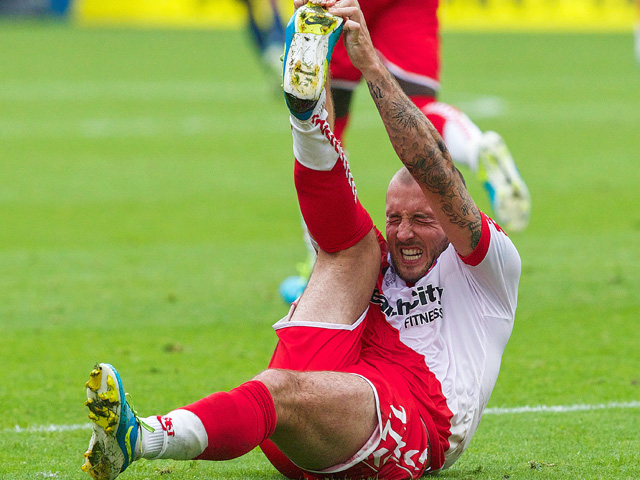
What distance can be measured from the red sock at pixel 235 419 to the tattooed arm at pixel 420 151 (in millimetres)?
827

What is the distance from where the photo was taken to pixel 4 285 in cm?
671

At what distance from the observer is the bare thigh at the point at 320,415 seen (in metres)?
3.13

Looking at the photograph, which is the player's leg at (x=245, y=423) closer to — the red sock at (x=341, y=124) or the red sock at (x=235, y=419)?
the red sock at (x=235, y=419)

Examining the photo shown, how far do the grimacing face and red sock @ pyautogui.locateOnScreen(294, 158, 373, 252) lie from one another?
133mm

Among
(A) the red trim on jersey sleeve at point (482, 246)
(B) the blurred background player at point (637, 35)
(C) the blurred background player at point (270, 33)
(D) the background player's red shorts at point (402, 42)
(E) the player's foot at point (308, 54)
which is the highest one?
(E) the player's foot at point (308, 54)

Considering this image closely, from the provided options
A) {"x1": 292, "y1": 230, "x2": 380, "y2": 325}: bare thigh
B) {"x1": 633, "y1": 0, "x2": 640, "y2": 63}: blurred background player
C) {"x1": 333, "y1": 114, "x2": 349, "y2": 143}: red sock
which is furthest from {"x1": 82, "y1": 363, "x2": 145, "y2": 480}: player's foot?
{"x1": 633, "y1": 0, "x2": 640, "y2": 63}: blurred background player

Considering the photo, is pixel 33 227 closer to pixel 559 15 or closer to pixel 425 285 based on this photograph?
pixel 425 285

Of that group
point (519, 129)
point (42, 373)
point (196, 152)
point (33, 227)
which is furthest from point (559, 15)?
point (42, 373)

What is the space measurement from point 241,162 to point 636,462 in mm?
8540

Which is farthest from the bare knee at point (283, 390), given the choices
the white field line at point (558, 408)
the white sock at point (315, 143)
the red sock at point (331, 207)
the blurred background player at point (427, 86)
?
the blurred background player at point (427, 86)

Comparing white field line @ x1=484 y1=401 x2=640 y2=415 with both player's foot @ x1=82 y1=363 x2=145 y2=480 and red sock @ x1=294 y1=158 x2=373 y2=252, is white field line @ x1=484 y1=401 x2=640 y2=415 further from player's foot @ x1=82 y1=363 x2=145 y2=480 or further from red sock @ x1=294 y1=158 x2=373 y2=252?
player's foot @ x1=82 y1=363 x2=145 y2=480

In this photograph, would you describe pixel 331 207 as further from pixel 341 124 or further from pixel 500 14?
pixel 500 14

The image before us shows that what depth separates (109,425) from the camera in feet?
9.30

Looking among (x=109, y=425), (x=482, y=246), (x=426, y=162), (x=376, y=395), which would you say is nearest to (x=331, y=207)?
(x=426, y=162)
